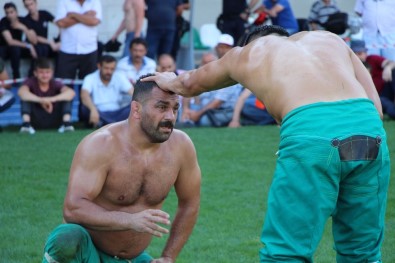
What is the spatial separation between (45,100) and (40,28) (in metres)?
2.08

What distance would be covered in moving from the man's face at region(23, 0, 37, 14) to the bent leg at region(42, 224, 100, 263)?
9.00 meters

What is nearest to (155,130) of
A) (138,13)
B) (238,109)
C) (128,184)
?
(128,184)

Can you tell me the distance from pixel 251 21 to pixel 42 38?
12.4 feet

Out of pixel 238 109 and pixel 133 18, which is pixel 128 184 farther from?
pixel 133 18

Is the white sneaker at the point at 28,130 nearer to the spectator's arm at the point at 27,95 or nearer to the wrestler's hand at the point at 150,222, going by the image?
the spectator's arm at the point at 27,95

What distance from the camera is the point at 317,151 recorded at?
14.9 ft

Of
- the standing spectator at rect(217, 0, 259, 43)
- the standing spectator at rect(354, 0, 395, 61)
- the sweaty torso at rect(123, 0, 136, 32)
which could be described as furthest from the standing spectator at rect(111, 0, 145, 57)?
the standing spectator at rect(354, 0, 395, 61)

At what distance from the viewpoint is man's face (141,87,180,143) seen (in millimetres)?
5453

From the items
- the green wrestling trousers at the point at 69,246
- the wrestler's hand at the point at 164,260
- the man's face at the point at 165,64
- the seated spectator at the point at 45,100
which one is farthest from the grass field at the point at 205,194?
the green wrestling trousers at the point at 69,246

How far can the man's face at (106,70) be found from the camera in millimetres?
12516

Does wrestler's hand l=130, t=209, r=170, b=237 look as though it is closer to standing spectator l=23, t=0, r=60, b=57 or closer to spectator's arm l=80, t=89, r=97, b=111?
Answer: spectator's arm l=80, t=89, r=97, b=111

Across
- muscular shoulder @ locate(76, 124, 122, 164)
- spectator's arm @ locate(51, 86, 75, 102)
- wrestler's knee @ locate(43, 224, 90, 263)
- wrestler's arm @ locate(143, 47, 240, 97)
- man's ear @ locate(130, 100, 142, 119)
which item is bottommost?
spectator's arm @ locate(51, 86, 75, 102)

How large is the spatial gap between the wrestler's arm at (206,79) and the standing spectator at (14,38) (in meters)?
8.53

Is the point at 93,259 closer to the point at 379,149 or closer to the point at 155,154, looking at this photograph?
the point at 155,154
